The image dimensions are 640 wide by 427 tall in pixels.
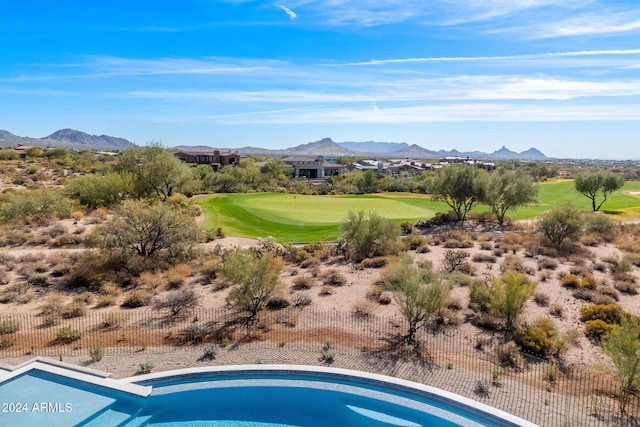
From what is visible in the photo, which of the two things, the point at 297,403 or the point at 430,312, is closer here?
the point at 297,403

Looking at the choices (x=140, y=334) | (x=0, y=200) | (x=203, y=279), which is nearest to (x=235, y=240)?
(x=203, y=279)

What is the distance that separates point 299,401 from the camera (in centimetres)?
1228

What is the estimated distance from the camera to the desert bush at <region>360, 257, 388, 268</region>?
2581 centimetres

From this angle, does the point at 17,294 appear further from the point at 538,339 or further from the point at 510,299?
the point at 538,339

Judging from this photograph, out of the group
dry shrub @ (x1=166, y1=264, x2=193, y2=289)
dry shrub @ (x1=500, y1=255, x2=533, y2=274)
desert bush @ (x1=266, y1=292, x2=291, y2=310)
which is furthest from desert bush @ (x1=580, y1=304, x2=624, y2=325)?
dry shrub @ (x1=166, y1=264, x2=193, y2=289)

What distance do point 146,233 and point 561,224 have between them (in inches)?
1131

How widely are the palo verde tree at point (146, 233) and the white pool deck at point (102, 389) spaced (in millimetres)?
11705

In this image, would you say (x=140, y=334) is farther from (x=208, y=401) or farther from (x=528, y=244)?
(x=528, y=244)

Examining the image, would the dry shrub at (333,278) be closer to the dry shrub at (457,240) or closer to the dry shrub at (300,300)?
the dry shrub at (300,300)

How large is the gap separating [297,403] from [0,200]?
42479 millimetres

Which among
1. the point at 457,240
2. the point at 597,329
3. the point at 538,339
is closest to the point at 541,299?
the point at 597,329

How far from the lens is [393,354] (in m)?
14.5

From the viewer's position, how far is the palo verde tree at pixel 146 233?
24.2 metres

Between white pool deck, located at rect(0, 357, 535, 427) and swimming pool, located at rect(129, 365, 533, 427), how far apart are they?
32mm
